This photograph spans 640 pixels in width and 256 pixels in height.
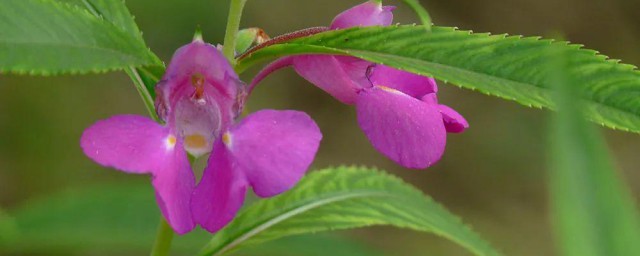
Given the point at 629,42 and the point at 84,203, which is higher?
the point at 629,42

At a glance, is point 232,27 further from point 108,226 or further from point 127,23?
point 108,226

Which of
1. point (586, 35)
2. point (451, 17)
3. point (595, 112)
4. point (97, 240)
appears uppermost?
point (586, 35)

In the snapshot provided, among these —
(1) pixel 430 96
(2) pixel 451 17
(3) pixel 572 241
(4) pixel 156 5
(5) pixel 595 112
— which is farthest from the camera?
(2) pixel 451 17

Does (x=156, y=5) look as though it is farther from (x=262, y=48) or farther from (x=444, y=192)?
(x=262, y=48)

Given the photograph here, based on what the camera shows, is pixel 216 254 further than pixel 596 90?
Yes

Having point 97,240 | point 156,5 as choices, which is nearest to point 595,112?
point 97,240

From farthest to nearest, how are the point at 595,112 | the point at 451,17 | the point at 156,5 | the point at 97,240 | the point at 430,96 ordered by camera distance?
the point at 451,17 → the point at 156,5 → the point at 97,240 → the point at 430,96 → the point at 595,112

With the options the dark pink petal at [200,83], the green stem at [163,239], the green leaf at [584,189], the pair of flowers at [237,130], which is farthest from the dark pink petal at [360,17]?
the green leaf at [584,189]
